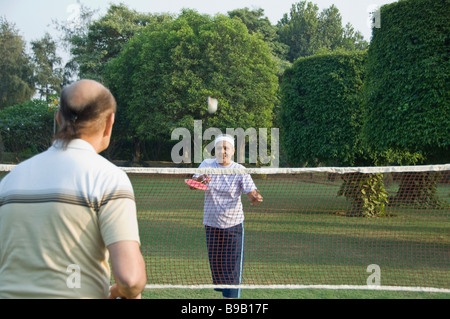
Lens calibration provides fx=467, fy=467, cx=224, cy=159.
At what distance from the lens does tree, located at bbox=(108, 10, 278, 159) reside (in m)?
35.9

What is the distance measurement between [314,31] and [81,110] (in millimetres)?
71137

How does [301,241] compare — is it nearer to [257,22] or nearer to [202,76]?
[202,76]

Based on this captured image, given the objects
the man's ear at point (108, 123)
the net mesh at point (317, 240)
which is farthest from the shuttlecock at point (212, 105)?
the man's ear at point (108, 123)

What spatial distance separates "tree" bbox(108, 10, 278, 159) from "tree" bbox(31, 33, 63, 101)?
24.4m

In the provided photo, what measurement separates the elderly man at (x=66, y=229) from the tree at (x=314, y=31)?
214ft

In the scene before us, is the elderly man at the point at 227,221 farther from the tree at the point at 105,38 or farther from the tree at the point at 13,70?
the tree at the point at 13,70

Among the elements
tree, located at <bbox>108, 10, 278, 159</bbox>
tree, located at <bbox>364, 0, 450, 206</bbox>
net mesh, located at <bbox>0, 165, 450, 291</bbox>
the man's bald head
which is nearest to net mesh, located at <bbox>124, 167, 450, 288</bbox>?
net mesh, located at <bbox>0, 165, 450, 291</bbox>

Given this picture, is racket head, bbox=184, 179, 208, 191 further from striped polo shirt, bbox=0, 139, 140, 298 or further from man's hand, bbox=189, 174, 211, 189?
striped polo shirt, bbox=0, 139, 140, 298

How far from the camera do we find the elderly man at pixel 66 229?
1954 millimetres

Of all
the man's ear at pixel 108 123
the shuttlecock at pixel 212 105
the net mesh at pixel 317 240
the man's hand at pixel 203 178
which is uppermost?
the shuttlecock at pixel 212 105

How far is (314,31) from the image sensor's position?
69.3 metres

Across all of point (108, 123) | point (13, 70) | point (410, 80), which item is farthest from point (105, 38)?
point (108, 123)
